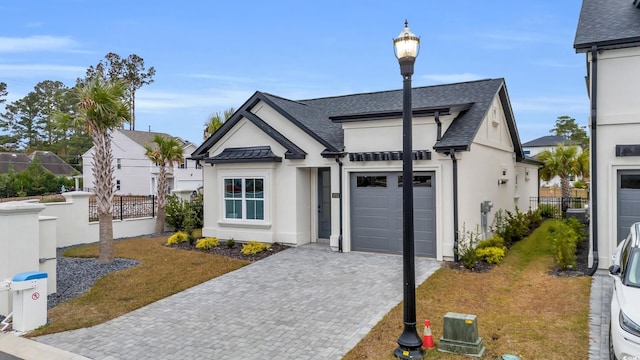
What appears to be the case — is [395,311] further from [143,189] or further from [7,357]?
[143,189]

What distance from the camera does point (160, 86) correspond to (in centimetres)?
4897

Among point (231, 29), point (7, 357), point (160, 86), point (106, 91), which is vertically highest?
point (160, 86)

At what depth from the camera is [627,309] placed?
486 cm

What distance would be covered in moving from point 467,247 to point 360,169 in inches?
149

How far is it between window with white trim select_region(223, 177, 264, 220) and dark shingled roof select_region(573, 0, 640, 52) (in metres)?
10.0

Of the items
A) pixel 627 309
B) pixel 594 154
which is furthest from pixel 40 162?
pixel 627 309

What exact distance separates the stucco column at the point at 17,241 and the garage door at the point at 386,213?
807cm

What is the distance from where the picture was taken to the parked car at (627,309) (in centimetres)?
460

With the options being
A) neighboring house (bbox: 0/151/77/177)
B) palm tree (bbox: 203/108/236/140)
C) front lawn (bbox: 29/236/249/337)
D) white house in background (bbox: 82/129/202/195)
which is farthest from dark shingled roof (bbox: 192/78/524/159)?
neighboring house (bbox: 0/151/77/177)

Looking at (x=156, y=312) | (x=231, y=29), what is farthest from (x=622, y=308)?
(x=231, y=29)

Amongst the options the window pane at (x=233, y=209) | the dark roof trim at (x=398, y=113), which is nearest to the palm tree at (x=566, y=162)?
the dark roof trim at (x=398, y=113)

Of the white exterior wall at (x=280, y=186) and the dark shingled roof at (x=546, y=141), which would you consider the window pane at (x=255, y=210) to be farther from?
the dark shingled roof at (x=546, y=141)

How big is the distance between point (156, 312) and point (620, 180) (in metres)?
10.6

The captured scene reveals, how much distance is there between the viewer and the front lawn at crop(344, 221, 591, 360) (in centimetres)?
581
